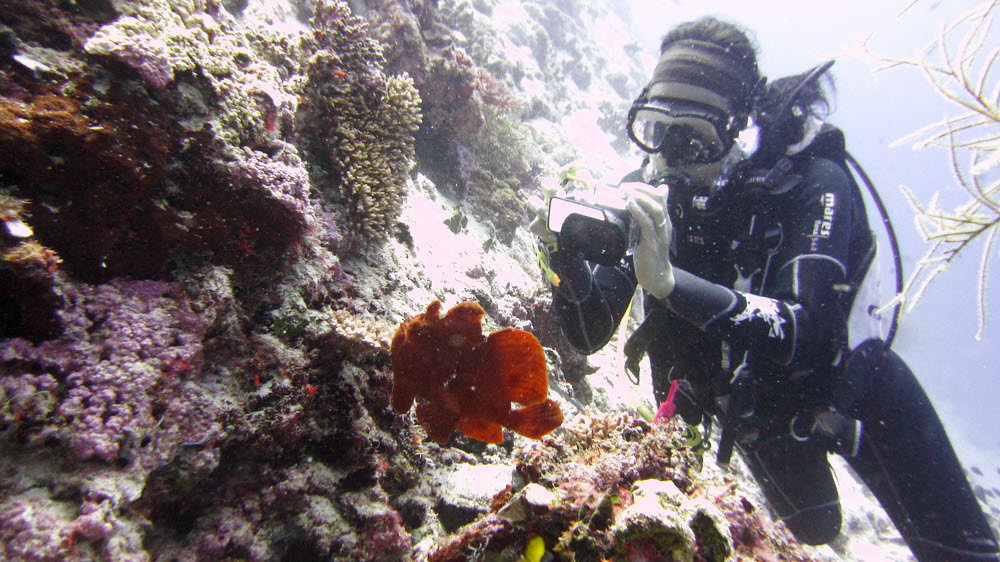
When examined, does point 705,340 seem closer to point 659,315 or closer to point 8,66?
point 659,315

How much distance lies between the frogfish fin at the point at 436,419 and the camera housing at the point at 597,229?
3.66ft

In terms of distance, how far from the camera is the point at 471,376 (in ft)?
5.77

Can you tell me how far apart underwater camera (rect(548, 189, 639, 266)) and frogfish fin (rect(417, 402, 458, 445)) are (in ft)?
3.66

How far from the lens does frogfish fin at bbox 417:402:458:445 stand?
1.75 meters

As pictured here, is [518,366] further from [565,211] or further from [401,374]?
[565,211]

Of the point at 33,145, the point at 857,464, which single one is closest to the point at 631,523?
the point at 33,145

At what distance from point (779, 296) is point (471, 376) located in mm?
2366

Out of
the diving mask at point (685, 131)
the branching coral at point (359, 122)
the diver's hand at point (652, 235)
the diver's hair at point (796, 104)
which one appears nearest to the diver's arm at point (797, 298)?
the diver's hand at point (652, 235)

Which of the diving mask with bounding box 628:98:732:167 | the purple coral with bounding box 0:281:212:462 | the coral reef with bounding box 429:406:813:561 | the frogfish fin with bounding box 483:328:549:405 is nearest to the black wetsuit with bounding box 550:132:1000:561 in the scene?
the diving mask with bounding box 628:98:732:167

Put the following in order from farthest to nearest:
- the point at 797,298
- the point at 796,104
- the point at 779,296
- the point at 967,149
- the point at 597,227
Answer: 1. the point at 796,104
2. the point at 779,296
3. the point at 797,298
4. the point at 967,149
5. the point at 597,227

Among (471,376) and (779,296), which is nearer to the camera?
(471,376)

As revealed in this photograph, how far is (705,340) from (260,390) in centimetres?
322

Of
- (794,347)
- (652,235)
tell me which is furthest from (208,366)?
(794,347)

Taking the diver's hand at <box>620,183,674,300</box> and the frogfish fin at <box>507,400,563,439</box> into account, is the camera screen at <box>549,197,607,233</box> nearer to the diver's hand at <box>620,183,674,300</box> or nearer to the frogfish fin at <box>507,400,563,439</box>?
the diver's hand at <box>620,183,674,300</box>
